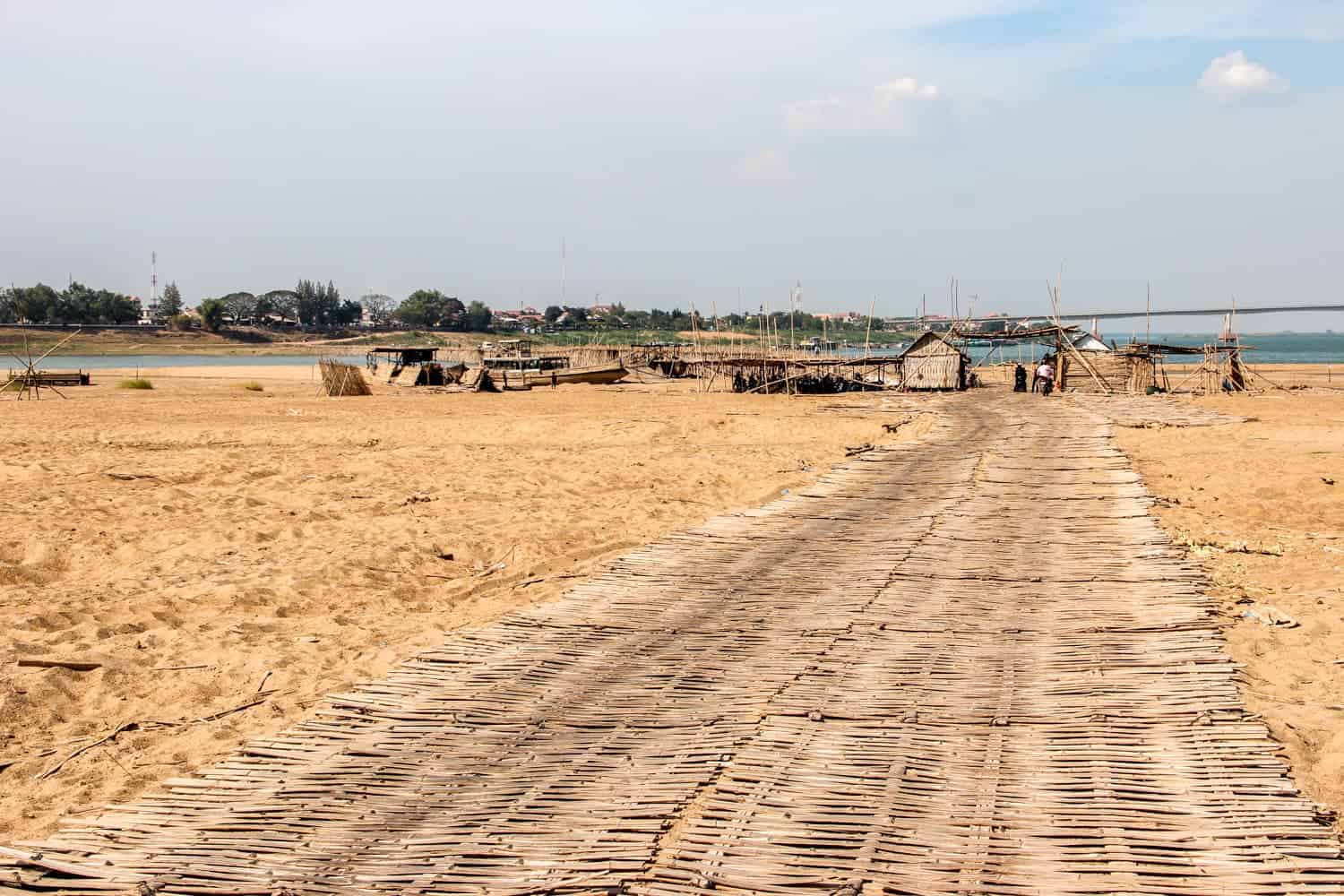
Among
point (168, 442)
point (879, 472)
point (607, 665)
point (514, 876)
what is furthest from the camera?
point (168, 442)

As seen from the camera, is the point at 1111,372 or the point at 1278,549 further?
the point at 1111,372

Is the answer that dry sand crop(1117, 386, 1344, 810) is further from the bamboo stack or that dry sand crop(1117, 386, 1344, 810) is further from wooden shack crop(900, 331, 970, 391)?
the bamboo stack

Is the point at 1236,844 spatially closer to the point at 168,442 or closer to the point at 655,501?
the point at 655,501

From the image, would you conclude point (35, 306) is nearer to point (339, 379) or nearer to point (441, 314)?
point (441, 314)

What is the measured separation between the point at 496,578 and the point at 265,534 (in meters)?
2.40

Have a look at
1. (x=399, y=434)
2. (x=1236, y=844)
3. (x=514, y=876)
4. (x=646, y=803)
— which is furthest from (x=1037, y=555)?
(x=399, y=434)

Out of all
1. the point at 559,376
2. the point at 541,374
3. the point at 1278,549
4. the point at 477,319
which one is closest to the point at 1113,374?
the point at 559,376

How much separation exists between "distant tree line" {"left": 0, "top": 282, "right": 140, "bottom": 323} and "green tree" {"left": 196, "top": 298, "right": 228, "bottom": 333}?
828cm

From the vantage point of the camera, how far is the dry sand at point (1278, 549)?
16.4ft

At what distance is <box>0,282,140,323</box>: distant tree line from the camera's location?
3543 inches

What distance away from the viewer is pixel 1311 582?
7.62 metres

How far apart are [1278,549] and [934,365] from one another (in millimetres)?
24015

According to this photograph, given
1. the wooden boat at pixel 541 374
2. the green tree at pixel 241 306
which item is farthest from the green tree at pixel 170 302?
the wooden boat at pixel 541 374

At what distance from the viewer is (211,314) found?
92938 millimetres
